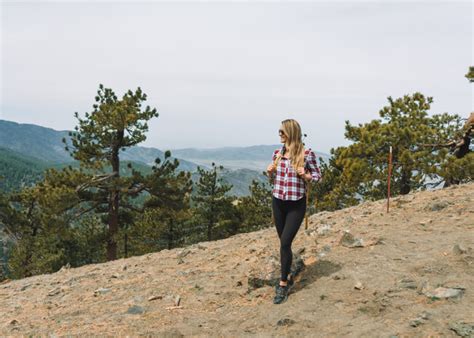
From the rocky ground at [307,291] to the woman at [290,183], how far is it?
0.73 metres

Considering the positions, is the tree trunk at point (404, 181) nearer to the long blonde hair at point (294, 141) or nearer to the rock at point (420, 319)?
the long blonde hair at point (294, 141)

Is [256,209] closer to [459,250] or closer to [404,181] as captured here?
[404,181]

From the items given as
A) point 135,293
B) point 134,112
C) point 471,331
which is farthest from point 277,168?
point 134,112

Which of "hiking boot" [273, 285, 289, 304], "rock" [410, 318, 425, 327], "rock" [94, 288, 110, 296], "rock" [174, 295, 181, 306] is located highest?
"rock" [410, 318, 425, 327]

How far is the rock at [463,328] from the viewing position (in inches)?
155

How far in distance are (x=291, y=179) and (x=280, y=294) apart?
1732 mm

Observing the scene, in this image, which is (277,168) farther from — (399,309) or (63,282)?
(63,282)

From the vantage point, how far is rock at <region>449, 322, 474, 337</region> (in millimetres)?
3945

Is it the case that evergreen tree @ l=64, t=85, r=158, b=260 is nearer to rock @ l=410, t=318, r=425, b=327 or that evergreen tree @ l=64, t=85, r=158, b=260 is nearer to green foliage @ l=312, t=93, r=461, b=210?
green foliage @ l=312, t=93, r=461, b=210

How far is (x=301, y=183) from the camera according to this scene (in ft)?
17.9

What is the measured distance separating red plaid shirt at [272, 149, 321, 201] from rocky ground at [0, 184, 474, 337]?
1.53 m

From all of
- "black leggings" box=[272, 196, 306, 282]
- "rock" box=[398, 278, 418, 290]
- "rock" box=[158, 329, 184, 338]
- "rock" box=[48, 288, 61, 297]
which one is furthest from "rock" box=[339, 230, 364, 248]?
"rock" box=[48, 288, 61, 297]

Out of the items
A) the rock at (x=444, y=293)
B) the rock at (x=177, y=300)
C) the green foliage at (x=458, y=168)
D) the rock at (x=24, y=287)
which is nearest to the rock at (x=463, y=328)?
the rock at (x=444, y=293)

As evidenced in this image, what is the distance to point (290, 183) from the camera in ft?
Answer: 17.8
